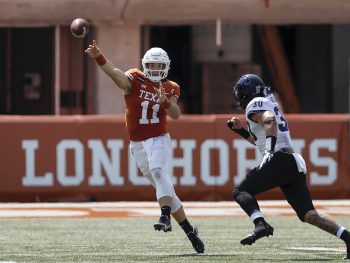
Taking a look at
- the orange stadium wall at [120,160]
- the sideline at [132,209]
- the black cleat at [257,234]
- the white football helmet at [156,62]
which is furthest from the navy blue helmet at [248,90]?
the orange stadium wall at [120,160]

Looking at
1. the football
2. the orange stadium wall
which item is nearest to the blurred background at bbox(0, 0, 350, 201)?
the orange stadium wall

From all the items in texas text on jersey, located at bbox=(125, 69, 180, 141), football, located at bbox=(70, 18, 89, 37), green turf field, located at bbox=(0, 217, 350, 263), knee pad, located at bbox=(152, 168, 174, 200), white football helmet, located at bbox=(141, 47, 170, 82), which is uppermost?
football, located at bbox=(70, 18, 89, 37)

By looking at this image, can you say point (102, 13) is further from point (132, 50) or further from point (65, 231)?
point (65, 231)

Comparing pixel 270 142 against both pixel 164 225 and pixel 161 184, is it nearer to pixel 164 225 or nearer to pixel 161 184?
pixel 164 225

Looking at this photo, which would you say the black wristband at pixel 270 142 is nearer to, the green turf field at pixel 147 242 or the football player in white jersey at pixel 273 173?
the football player in white jersey at pixel 273 173

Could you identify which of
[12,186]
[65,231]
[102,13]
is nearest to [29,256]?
[65,231]

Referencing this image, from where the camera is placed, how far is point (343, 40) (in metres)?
28.2

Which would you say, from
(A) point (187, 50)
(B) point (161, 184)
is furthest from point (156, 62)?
(A) point (187, 50)

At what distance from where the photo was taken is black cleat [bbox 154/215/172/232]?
1073 cm

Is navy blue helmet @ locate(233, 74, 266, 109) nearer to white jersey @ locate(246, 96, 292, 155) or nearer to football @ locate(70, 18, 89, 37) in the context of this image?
white jersey @ locate(246, 96, 292, 155)

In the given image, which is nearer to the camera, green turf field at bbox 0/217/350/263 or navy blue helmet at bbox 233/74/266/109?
green turf field at bbox 0/217/350/263

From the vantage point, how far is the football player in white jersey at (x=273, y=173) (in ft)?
34.0

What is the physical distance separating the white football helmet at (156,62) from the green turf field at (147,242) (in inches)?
63.3

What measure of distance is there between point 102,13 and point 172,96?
1249 cm
